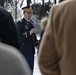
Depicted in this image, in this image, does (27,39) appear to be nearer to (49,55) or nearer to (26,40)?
(26,40)

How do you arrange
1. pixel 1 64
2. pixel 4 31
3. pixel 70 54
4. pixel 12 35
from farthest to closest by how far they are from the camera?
pixel 12 35
pixel 4 31
pixel 70 54
pixel 1 64

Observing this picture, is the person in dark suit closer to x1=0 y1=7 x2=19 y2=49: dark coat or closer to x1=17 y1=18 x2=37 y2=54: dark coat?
x1=17 y1=18 x2=37 y2=54: dark coat

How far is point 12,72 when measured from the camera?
1.83m

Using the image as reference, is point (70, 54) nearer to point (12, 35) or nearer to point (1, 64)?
point (1, 64)

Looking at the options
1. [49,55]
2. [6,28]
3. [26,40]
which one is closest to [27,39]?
[26,40]

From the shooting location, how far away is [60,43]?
9.21ft

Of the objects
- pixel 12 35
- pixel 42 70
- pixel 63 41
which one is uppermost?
pixel 63 41

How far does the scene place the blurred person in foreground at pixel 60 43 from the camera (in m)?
2.75

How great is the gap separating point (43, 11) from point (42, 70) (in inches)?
1092

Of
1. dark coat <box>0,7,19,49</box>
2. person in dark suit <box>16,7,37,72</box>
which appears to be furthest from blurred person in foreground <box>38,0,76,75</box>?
person in dark suit <box>16,7,37,72</box>

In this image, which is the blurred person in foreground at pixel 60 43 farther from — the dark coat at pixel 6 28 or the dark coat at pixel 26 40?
Answer: the dark coat at pixel 26 40

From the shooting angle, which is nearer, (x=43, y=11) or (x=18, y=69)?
(x=18, y=69)

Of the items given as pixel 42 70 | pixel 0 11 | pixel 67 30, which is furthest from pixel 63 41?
pixel 0 11

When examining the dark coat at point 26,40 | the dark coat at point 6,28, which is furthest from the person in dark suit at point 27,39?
the dark coat at point 6,28
